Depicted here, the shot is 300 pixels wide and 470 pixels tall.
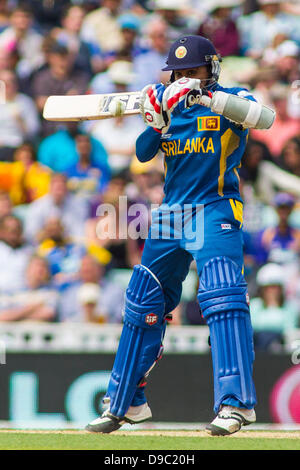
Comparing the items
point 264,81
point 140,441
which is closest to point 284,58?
point 264,81

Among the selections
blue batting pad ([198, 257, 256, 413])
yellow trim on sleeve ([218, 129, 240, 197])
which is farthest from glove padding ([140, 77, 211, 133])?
blue batting pad ([198, 257, 256, 413])

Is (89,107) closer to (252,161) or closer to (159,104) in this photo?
(159,104)

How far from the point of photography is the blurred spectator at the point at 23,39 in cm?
1052

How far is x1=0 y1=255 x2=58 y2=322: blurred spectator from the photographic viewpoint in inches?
316

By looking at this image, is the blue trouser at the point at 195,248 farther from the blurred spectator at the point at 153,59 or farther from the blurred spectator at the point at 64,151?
the blurred spectator at the point at 153,59

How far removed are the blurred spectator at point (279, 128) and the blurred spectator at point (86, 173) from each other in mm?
1586

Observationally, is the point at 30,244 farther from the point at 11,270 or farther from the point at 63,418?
the point at 63,418

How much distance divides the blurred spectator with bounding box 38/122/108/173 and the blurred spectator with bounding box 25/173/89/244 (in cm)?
41

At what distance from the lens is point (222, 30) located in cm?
1058

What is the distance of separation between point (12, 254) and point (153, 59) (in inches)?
119

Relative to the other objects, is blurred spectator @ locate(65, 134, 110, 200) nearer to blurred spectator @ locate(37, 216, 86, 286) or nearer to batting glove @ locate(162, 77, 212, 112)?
blurred spectator @ locate(37, 216, 86, 286)

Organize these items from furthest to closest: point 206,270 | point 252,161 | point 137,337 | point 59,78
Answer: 1. point 59,78
2. point 252,161
3. point 137,337
4. point 206,270

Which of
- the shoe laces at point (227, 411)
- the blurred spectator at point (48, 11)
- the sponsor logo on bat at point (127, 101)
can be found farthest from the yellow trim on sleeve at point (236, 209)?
the blurred spectator at point (48, 11)
